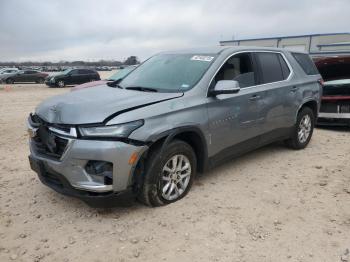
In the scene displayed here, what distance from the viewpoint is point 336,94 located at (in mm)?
7953

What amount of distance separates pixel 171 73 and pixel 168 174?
54.8 inches

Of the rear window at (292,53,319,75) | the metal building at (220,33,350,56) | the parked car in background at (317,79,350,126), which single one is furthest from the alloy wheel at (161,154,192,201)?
the metal building at (220,33,350,56)

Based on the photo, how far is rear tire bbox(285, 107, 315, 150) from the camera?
6109mm

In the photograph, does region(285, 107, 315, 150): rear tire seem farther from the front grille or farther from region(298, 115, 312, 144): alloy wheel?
the front grille

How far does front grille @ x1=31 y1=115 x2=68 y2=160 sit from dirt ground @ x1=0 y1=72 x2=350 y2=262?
0.69 meters

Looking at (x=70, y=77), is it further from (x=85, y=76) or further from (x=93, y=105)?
(x=93, y=105)

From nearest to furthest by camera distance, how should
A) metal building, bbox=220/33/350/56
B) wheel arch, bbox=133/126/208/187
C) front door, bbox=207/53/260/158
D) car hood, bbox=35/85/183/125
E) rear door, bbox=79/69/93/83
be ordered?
car hood, bbox=35/85/183/125
wheel arch, bbox=133/126/208/187
front door, bbox=207/53/260/158
metal building, bbox=220/33/350/56
rear door, bbox=79/69/93/83

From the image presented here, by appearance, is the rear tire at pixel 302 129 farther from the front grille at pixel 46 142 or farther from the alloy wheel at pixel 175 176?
the front grille at pixel 46 142

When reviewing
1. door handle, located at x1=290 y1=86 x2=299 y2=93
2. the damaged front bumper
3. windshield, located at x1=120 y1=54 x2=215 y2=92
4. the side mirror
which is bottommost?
the damaged front bumper

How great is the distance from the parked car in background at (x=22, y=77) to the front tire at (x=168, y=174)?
31084 millimetres

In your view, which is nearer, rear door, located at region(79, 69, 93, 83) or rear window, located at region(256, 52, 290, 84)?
rear window, located at region(256, 52, 290, 84)

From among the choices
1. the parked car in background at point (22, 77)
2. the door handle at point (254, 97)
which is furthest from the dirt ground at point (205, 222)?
the parked car in background at point (22, 77)

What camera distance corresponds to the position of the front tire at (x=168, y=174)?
371cm

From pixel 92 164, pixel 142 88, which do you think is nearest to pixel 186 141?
pixel 142 88
